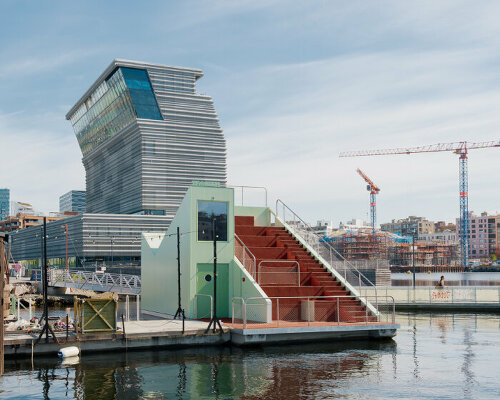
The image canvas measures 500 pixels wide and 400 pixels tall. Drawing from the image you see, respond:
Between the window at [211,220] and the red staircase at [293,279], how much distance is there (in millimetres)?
2663

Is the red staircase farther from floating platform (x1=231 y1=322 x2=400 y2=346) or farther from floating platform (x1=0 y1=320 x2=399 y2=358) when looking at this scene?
floating platform (x1=0 y1=320 x2=399 y2=358)

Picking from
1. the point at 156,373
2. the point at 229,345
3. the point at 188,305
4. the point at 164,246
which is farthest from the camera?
the point at 164,246

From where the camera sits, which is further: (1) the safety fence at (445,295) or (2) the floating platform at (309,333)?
(1) the safety fence at (445,295)

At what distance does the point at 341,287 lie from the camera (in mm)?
31516

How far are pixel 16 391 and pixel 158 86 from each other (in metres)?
188

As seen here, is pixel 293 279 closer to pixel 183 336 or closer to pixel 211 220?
pixel 211 220

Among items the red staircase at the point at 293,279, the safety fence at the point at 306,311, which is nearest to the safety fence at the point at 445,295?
the red staircase at the point at 293,279

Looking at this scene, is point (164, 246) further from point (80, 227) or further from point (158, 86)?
point (158, 86)

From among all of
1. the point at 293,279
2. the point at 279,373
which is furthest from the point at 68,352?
the point at 293,279

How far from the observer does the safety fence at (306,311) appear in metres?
28.2

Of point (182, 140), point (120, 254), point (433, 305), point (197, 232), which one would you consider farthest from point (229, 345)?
point (182, 140)

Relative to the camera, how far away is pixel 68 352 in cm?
2309

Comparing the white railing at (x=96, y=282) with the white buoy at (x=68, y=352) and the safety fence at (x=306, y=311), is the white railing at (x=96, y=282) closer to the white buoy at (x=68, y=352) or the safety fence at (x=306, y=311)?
the safety fence at (x=306, y=311)

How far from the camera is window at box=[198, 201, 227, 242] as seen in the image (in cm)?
3119
